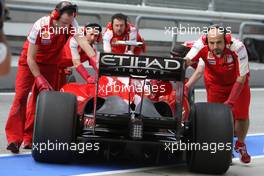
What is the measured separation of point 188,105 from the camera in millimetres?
9273

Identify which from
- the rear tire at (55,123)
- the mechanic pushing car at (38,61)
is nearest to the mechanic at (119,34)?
the mechanic pushing car at (38,61)

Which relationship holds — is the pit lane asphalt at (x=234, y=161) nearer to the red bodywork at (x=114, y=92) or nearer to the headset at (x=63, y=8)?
the red bodywork at (x=114, y=92)

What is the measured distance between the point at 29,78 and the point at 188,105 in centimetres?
177

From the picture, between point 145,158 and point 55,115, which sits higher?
point 55,115

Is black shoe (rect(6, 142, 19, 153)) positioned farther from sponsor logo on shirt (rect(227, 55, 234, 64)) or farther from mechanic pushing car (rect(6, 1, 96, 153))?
sponsor logo on shirt (rect(227, 55, 234, 64))

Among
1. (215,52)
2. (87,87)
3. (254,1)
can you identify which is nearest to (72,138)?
(87,87)

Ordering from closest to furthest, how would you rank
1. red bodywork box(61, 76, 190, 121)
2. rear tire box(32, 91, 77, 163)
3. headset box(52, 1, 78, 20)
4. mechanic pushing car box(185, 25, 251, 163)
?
rear tire box(32, 91, 77, 163), red bodywork box(61, 76, 190, 121), headset box(52, 1, 78, 20), mechanic pushing car box(185, 25, 251, 163)

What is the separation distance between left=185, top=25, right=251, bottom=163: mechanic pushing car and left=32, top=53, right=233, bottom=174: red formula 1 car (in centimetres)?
68

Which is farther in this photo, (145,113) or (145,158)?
(145,158)

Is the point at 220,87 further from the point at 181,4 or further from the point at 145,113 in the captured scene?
the point at 181,4

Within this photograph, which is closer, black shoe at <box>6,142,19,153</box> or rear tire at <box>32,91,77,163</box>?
rear tire at <box>32,91,77,163</box>

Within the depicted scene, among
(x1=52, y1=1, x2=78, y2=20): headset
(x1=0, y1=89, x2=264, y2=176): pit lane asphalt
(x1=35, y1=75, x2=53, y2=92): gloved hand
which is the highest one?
(x1=52, y1=1, x2=78, y2=20): headset

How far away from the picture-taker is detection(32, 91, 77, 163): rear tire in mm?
8117

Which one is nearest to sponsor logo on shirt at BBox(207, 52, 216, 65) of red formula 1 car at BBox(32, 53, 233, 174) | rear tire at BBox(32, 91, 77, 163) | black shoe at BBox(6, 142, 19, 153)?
red formula 1 car at BBox(32, 53, 233, 174)
